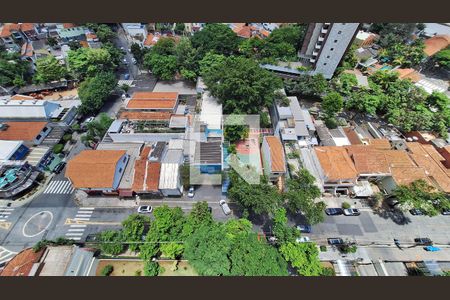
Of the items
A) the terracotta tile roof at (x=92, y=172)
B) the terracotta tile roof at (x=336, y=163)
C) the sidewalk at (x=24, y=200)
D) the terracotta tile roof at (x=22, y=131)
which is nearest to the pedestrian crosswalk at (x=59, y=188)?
the sidewalk at (x=24, y=200)

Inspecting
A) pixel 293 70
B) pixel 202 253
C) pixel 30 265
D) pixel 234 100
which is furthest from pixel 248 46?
pixel 30 265

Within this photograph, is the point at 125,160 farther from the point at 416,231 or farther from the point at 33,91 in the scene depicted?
the point at 416,231

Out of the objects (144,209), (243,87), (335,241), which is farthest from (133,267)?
(243,87)

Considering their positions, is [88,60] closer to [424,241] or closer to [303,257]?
[303,257]

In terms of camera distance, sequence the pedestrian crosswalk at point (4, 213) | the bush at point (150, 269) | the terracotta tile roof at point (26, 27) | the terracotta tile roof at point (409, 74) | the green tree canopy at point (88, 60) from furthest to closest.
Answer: the terracotta tile roof at point (26, 27)
the terracotta tile roof at point (409, 74)
the green tree canopy at point (88, 60)
the pedestrian crosswalk at point (4, 213)
the bush at point (150, 269)

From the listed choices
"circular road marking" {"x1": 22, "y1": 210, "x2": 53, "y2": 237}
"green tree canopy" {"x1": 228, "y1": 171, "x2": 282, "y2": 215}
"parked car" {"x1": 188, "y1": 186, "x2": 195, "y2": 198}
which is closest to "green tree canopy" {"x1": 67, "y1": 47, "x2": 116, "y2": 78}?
"circular road marking" {"x1": 22, "y1": 210, "x2": 53, "y2": 237}

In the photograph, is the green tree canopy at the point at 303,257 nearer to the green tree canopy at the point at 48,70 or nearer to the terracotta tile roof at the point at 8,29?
the green tree canopy at the point at 48,70
